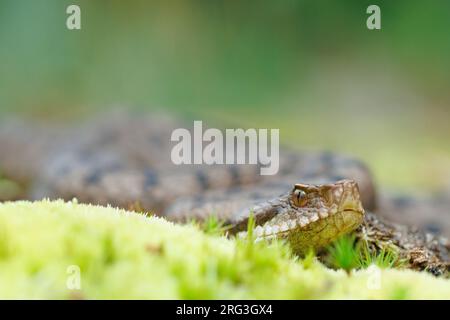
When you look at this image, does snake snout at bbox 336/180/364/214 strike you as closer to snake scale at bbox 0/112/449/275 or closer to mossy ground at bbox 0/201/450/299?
snake scale at bbox 0/112/449/275

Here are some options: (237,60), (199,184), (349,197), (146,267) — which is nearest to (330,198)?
(349,197)

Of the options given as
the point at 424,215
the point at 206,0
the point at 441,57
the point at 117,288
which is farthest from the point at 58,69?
the point at 117,288

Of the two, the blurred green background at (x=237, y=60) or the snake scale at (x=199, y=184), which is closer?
the snake scale at (x=199, y=184)

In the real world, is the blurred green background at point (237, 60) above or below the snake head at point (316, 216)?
above

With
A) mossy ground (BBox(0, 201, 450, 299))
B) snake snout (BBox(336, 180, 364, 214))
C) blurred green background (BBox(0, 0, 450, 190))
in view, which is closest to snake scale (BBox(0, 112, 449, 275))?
snake snout (BBox(336, 180, 364, 214))

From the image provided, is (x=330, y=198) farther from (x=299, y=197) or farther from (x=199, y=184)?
(x=199, y=184)

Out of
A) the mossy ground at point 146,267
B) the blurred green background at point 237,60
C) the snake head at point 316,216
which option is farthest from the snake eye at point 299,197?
the blurred green background at point 237,60

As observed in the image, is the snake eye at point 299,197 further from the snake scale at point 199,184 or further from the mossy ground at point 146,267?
the mossy ground at point 146,267
